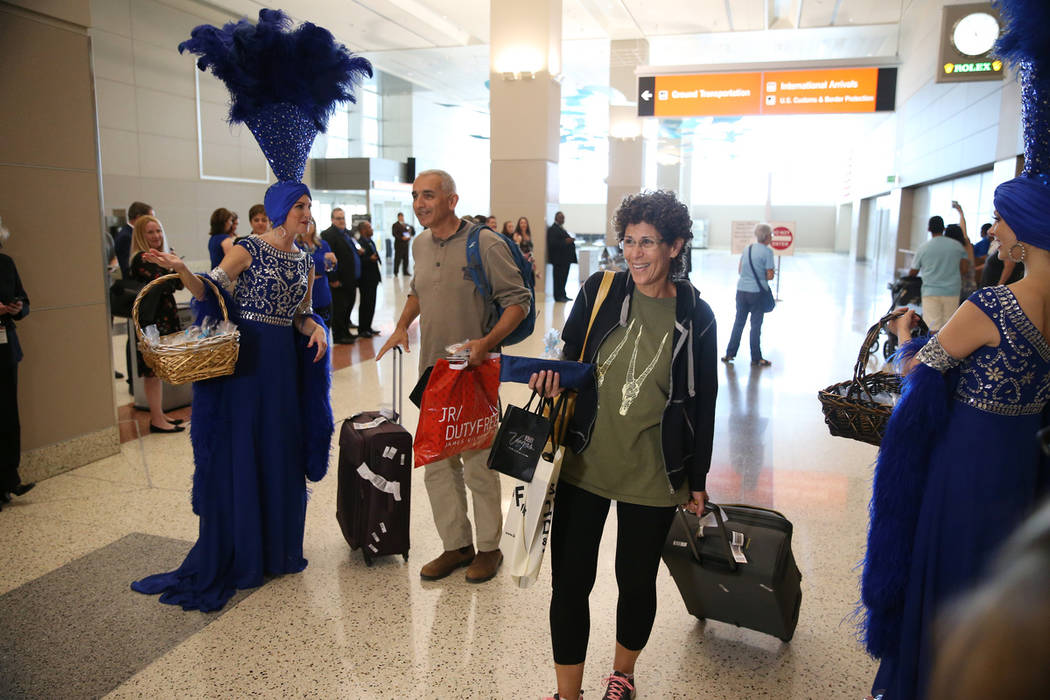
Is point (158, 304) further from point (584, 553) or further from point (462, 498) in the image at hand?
point (584, 553)

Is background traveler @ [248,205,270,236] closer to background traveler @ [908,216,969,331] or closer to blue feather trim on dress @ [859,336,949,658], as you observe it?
blue feather trim on dress @ [859,336,949,658]

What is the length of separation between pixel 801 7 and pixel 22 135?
15.8m

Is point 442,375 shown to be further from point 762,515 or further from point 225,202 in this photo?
point 225,202

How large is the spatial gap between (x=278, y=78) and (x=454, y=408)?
5.50ft

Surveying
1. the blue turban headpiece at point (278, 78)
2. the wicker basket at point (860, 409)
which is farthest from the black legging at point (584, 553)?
the blue turban headpiece at point (278, 78)

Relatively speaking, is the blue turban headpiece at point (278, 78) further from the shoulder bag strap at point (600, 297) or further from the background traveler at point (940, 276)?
the background traveler at point (940, 276)

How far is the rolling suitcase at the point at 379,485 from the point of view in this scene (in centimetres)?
329

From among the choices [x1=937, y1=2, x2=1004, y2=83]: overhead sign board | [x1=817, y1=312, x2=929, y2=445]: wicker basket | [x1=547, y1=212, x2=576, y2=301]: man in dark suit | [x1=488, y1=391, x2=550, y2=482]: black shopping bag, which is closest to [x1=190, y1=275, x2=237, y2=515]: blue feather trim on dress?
[x1=488, y1=391, x2=550, y2=482]: black shopping bag

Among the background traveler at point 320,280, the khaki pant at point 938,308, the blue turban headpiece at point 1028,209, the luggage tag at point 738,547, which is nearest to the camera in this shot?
the blue turban headpiece at point 1028,209

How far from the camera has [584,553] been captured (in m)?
2.16

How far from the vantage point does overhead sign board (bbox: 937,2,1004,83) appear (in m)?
8.38

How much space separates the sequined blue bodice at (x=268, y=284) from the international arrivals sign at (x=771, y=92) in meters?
10.3

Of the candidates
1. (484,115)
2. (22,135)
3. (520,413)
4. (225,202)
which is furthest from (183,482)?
(484,115)

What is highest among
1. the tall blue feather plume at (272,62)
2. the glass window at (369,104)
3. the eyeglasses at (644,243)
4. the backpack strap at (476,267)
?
the glass window at (369,104)
